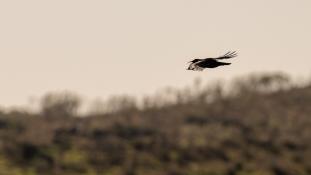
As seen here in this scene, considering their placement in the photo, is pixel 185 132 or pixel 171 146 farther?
pixel 185 132

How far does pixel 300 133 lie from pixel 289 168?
44.4m

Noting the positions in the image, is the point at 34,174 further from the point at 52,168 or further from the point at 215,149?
the point at 215,149

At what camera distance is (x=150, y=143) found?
15638 cm

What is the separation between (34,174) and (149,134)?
43.5 metres

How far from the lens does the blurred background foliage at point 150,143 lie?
136m

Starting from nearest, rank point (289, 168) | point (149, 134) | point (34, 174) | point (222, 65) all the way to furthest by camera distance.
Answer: point (222, 65), point (34, 174), point (289, 168), point (149, 134)

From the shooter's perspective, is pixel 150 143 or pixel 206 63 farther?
pixel 150 143

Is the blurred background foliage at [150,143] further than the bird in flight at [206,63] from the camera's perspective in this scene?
Yes

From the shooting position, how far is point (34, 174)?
127812 mm

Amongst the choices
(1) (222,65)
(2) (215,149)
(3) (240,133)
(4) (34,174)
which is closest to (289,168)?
(2) (215,149)

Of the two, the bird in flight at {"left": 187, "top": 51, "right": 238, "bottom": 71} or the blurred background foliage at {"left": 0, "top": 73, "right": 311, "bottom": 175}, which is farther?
the blurred background foliage at {"left": 0, "top": 73, "right": 311, "bottom": 175}

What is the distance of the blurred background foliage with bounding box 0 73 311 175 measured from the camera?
5354 inches

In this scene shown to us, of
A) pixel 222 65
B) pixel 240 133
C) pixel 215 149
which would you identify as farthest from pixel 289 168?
pixel 222 65

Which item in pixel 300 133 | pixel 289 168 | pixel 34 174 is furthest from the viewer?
pixel 300 133
